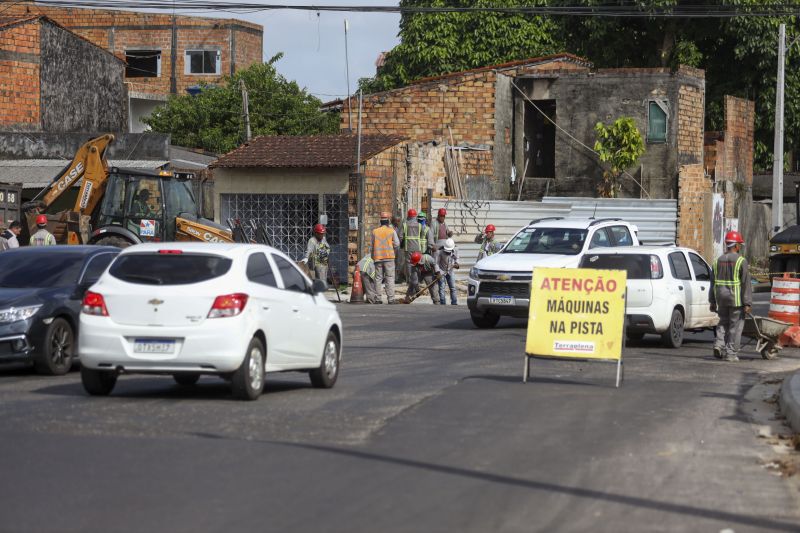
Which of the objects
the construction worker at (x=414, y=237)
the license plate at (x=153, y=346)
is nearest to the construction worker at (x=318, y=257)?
the construction worker at (x=414, y=237)

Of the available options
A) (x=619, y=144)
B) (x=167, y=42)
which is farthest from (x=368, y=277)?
(x=167, y=42)

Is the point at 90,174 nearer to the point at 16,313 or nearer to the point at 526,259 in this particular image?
the point at 526,259

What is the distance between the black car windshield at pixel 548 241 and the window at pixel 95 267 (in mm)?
9280

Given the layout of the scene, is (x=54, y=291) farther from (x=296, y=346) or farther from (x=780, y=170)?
(x=780, y=170)

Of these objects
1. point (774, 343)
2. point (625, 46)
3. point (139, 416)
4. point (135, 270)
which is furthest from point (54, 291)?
point (625, 46)

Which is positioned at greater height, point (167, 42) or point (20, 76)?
point (167, 42)

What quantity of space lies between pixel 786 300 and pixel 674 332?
2.71m

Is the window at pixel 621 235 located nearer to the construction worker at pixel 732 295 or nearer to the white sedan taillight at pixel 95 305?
the construction worker at pixel 732 295

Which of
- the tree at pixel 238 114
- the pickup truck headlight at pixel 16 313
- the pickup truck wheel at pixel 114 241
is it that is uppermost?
the tree at pixel 238 114

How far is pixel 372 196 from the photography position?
36562mm

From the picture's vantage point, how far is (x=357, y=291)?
3091 cm

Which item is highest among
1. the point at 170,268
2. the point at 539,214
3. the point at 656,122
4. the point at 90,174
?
the point at 656,122

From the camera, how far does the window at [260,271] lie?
13.8 m

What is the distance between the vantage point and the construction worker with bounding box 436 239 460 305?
99.3ft
